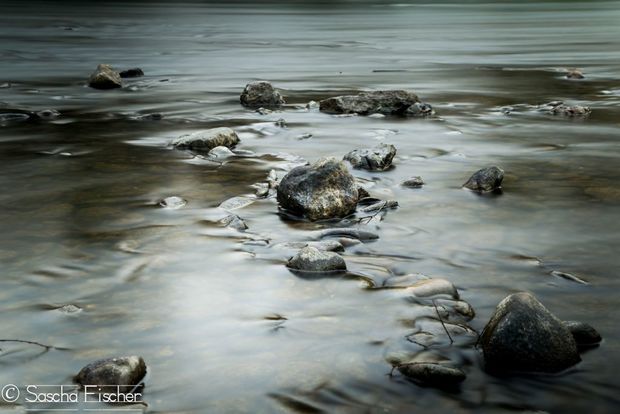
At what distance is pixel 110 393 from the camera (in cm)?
289

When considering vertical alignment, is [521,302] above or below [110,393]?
above

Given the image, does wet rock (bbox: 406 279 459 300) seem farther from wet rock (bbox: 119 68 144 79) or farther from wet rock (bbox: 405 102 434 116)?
wet rock (bbox: 119 68 144 79)

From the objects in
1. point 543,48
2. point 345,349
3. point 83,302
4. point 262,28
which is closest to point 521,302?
point 345,349

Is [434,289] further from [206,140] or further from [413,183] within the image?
[206,140]

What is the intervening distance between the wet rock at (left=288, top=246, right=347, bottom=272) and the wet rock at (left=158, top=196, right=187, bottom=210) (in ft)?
4.93

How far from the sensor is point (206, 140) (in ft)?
24.0

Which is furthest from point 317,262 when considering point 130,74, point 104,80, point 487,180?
point 130,74

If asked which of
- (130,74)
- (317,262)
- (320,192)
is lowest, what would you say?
(130,74)

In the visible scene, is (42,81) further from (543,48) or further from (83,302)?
(543,48)

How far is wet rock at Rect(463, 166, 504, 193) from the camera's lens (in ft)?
19.4

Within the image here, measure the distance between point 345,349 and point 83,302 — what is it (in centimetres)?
130

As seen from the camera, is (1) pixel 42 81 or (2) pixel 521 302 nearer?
A: (2) pixel 521 302

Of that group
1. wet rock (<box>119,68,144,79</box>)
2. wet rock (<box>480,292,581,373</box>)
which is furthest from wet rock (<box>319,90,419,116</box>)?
wet rock (<box>480,292,581,373</box>)

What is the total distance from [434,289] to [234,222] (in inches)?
63.2
